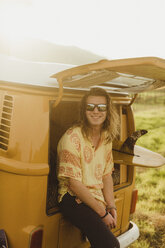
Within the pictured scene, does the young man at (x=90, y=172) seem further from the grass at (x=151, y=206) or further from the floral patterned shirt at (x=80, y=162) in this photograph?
the grass at (x=151, y=206)

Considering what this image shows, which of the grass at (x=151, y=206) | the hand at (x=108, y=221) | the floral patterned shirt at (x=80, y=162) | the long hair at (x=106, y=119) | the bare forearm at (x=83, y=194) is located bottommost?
the grass at (x=151, y=206)

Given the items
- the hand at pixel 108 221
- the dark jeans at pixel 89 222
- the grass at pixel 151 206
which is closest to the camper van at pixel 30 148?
the dark jeans at pixel 89 222

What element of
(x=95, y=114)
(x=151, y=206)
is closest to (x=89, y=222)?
(x=95, y=114)

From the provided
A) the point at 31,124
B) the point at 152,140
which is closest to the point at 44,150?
the point at 31,124

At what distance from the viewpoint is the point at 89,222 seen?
2.03 m

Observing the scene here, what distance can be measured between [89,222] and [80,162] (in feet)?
1.62

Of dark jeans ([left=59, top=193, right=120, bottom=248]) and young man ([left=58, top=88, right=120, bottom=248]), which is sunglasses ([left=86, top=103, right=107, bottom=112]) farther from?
dark jeans ([left=59, top=193, right=120, bottom=248])

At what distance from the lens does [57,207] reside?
227cm

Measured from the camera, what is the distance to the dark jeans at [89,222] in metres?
1.97

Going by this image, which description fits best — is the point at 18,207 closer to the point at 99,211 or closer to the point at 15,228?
the point at 15,228

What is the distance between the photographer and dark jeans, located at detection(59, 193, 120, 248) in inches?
77.7

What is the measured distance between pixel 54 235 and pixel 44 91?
4.06 ft

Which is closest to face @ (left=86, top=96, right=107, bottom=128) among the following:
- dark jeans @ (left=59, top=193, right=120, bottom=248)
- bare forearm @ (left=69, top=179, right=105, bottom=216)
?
bare forearm @ (left=69, top=179, right=105, bottom=216)

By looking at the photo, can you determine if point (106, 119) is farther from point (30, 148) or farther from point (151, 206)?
point (151, 206)
